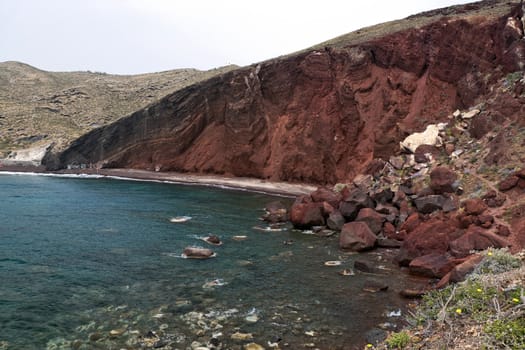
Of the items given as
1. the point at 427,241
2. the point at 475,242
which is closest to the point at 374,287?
the point at 427,241

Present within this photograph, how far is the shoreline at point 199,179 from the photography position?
55.8 meters

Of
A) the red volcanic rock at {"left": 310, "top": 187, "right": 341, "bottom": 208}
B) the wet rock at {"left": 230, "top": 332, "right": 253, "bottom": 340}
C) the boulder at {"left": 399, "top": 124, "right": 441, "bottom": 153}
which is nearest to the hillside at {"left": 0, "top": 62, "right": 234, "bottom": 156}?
the red volcanic rock at {"left": 310, "top": 187, "right": 341, "bottom": 208}

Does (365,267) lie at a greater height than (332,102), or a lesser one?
lesser

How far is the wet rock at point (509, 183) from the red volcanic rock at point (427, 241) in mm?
5442

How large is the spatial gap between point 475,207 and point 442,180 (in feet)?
19.8

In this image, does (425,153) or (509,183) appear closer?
(509,183)

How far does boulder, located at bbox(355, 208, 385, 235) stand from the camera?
1170 inches

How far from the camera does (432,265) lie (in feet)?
67.2

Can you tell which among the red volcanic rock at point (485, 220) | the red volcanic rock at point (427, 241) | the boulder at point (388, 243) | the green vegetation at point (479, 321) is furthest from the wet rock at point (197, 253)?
the red volcanic rock at point (485, 220)

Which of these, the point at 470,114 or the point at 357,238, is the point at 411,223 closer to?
the point at 357,238

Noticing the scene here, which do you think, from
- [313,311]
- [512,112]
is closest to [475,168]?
[512,112]

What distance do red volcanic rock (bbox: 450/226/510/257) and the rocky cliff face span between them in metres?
17.6

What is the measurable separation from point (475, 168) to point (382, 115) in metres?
22.7

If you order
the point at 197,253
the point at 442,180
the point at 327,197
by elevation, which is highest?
the point at 442,180
